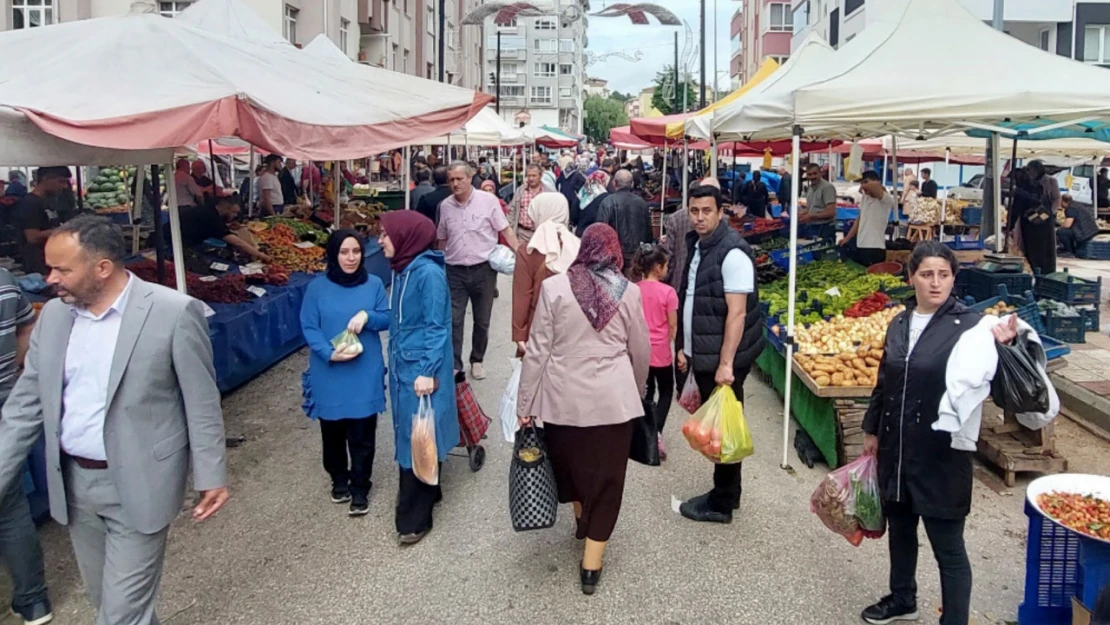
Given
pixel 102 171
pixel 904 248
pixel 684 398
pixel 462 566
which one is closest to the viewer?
pixel 462 566

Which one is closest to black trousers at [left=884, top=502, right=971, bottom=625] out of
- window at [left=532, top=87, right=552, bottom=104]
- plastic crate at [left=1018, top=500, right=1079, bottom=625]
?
plastic crate at [left=1018, top=500, right=1079, bottom=625]

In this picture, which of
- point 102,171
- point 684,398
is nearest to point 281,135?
point 684,398

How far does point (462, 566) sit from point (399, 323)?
136 cm

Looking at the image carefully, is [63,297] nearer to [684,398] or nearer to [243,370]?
[684,398]

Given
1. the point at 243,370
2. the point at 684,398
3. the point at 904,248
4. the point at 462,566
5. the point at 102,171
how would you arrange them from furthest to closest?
the point at 102,171
the point at 904,248
the point at 243,370
the point at 684,398
the point at 462,566

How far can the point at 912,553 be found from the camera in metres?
3.73

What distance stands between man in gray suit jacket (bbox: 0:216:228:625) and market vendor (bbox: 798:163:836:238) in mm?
11865

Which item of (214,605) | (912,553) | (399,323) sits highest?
(399,323)

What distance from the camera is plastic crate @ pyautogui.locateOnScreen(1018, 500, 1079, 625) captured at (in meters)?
3.48

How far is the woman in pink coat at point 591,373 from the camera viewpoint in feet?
12.9

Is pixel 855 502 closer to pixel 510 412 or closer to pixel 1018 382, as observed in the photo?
pixel 1018 382

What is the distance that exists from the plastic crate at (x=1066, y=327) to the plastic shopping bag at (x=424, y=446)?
24.1 feet

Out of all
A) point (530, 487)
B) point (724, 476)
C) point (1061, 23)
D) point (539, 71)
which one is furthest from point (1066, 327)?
point (539, 71)

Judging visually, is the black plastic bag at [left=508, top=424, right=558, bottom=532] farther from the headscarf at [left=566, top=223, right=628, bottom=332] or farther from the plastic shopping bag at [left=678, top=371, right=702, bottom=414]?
the plastic shopping bag at [left=678, top=371, right=702, bottom=414]
